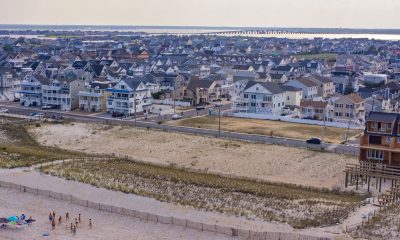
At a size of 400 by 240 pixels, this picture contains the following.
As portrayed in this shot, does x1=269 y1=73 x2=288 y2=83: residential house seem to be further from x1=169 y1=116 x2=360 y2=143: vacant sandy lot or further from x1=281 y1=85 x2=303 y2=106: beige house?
x1=169 y1=116 x2=360 y2=143: vacant sandy lot

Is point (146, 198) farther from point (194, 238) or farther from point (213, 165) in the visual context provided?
point (213, 165)

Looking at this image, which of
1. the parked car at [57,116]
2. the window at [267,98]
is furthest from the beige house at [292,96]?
the parked car at [57,116]

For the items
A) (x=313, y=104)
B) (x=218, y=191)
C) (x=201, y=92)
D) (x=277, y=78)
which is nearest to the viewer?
(x=218, y=191)

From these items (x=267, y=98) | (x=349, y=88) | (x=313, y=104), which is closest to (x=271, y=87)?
(x=267, y=98)

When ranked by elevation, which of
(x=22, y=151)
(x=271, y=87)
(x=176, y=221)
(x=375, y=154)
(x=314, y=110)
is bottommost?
(x=176, y=221)

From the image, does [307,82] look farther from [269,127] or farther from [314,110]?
[269,127]

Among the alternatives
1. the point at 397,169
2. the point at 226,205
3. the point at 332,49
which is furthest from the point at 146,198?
the point at 332,49
